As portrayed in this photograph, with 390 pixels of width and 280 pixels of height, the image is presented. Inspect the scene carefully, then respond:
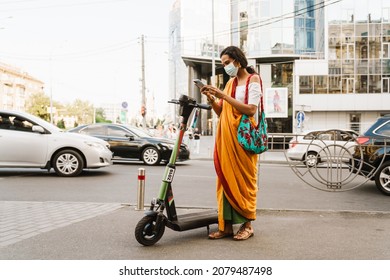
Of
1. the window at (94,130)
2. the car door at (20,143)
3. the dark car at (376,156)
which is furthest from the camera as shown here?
the window at (94,130)

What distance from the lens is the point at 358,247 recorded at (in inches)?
161

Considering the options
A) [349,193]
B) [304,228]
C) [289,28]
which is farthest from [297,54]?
[304,228]

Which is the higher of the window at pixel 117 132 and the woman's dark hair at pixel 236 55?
the woman's dark hair at pixel 236 55

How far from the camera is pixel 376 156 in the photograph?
8047 millimetres

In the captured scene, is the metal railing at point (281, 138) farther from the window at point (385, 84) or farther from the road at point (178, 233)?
the window at point (385, 84)

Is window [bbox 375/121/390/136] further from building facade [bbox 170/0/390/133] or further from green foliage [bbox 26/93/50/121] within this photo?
green foliage [bbox 26/93/50/121]

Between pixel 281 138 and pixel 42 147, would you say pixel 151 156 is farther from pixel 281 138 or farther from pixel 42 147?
pixel 281 138

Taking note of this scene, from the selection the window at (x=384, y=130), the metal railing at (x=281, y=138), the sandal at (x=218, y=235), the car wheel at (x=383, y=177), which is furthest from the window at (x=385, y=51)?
the sandal at (x=218, y=235)

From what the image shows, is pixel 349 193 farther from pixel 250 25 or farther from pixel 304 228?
pixel 250 25

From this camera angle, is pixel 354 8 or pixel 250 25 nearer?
pixel 354 8

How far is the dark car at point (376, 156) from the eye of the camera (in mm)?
7953

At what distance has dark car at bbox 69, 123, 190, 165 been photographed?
14.0 meters

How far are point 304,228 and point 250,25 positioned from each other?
3609 cm

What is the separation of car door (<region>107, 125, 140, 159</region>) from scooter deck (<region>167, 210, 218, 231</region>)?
9.74 metres
